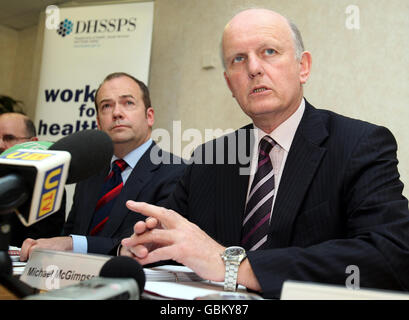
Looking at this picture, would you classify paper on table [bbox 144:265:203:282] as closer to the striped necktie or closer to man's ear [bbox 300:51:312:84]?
man's ear [bbox 300:51:312:84]

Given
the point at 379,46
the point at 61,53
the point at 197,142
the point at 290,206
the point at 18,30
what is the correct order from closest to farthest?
the point at 290,206 → the point at 379,46 → the point at 197,142 → the point at 61,53 → the point at 18,30

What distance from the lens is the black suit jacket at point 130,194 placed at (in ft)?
6.86

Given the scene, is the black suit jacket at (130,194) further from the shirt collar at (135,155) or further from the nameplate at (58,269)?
the nameplate at (58,269)

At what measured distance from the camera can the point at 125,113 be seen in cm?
262

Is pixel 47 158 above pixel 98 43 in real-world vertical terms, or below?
below

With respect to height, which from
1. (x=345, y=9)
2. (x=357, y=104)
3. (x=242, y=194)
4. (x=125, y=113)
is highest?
(x=345, y=9)

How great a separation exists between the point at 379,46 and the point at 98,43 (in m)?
2.49

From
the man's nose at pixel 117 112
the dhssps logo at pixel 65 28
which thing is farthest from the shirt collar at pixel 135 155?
the dhssps logo at pixel 65 28

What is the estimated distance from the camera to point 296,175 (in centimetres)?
126

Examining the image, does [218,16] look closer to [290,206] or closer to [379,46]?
[379,46]

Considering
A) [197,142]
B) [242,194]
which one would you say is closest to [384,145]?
[242,194]

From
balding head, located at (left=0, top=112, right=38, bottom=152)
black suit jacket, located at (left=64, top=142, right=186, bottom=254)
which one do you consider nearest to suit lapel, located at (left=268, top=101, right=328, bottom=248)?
black suit jacket, located at (left=64, top=142, right=186, bottom=254)

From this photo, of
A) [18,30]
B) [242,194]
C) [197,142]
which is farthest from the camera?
[18,30]

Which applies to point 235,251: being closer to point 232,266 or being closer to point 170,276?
point 232,266
